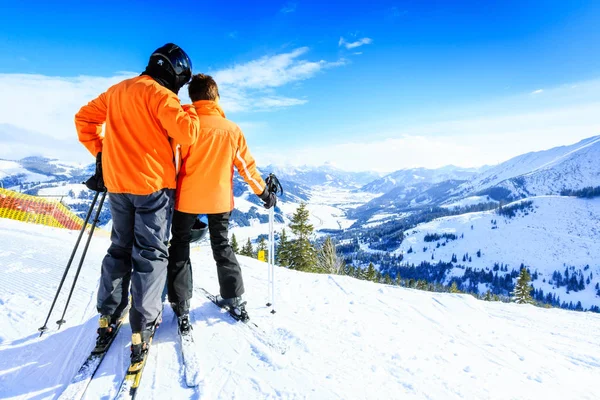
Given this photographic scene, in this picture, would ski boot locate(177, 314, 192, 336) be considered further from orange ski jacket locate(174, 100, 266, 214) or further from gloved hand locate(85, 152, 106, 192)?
gloved hand locate(85, 152, 106, 192)

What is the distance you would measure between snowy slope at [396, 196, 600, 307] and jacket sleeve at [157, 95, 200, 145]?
159833mm

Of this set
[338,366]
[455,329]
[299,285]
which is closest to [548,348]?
[455,329]

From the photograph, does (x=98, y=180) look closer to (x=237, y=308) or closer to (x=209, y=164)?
(x=209, y=164)

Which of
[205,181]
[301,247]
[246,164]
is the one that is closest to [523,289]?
[301,247]

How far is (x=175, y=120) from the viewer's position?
2.39 meters

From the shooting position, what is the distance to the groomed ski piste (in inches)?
91.0

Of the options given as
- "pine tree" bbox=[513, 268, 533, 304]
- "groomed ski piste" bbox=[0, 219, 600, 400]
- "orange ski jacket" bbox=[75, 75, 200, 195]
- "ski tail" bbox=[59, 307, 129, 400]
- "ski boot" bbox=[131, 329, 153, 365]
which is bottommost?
"pine tree" bbox=[513, 268, 533, 304]

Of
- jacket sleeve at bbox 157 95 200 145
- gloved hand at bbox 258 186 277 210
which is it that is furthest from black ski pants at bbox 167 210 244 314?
jacket sleeve at bbox 157 95 200 145

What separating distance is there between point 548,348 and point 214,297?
177 inches

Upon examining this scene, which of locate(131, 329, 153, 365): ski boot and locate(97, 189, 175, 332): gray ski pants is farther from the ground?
locate(97, 189, 175, 332): gray ski pants

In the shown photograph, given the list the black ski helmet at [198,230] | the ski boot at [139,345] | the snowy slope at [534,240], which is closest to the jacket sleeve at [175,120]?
the black ski helmet at [198,230]

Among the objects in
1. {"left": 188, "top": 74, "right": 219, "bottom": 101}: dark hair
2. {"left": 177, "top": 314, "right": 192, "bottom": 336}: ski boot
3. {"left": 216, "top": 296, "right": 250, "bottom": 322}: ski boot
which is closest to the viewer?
{"left": 177, "top": 314, "right": 192, "bottom": 336}: ski boot

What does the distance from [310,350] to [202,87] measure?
285 centimetres

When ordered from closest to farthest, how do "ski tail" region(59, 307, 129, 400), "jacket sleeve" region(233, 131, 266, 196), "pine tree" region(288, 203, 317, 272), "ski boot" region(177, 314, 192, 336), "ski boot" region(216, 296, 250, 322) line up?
"ski tail" region(59, 307, 129, 400) < "ski boot" region(177, 314, 192, 336) < "jacket sleeve" region(233, 131, 266, 196) < "ski boot" region(216, 296, 250, 322) < "pine tree" region(288, 203, 317, 272)
